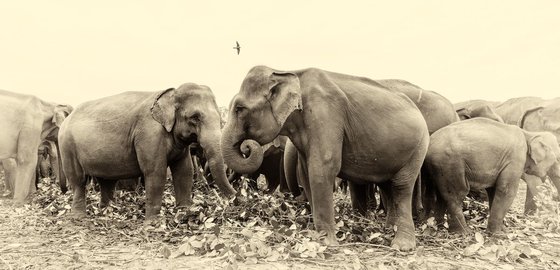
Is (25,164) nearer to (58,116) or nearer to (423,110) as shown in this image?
(58,116)

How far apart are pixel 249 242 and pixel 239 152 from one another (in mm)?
861

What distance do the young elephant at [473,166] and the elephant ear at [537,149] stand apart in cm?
85

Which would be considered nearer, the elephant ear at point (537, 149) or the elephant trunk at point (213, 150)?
the elephant trunk at point (213, 150)

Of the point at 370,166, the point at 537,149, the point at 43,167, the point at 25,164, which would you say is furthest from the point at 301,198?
the point at 43,167

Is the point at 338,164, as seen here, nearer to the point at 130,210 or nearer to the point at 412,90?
the point at 412,90

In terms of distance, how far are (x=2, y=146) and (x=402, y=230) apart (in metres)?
7.28

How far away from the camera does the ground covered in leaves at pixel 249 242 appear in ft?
14.1

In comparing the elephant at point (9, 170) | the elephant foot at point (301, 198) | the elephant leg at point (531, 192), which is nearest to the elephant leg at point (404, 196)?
the elephant foot at point (301, 198)

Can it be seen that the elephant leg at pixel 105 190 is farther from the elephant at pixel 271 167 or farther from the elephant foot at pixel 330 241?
the elephant foot at pixel 330 241

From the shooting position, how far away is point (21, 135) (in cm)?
934

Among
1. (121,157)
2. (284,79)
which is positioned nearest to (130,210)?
(121,157)

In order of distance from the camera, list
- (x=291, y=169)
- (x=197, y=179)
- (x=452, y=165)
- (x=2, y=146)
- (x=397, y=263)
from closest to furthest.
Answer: (x=397, y=263) < (x=452, y=165) < (x=291, y=169) < (x=197, y=179) < (x=2, y=146)

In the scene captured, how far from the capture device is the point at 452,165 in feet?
18.1

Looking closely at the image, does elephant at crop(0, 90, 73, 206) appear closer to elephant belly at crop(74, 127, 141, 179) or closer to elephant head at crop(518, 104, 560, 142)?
elephant belly at crop(74, 127, 141, 179)
